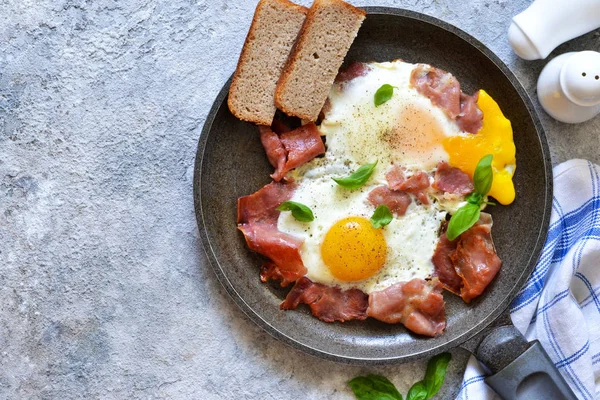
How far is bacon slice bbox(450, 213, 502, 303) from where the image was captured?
3141mm

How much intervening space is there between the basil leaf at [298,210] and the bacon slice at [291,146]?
15 centimetres

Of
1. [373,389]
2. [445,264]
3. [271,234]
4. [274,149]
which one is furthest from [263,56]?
[373,389]

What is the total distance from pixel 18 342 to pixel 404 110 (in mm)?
2254

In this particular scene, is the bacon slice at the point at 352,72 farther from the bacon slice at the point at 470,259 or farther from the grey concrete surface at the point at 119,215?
the bacon slice at the point at 470,259

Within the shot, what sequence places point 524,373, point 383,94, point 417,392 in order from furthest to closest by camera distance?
point 417,392 < point 383,94 < point 524,373

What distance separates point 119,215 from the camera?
327 centimetres

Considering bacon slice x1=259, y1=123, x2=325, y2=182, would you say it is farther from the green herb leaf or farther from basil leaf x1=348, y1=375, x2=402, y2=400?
basil leaf x1=348, y1=375, x2=402, y2=400

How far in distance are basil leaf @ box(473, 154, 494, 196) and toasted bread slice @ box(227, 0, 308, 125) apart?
3.41ft

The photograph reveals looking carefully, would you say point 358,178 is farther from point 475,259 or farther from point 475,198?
point 475,259

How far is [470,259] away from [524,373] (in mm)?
576

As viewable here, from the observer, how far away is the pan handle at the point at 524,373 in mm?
2963

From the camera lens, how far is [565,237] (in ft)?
10.7

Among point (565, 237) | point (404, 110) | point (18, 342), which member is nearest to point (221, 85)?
point (404, 110)

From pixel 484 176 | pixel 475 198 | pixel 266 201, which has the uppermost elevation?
pixel 484 176
